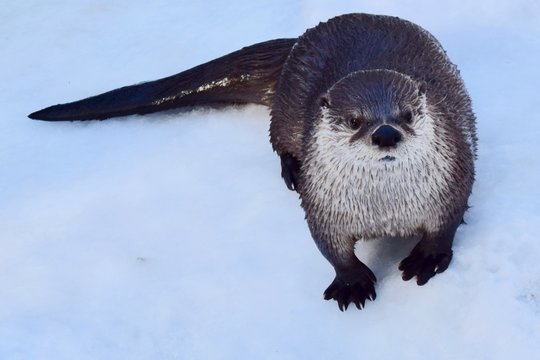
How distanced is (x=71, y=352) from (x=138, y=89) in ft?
3.69

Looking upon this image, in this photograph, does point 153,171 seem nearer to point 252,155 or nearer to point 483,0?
point 252,155

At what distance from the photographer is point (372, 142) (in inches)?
81.1

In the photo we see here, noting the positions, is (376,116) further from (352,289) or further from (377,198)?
(352,289)

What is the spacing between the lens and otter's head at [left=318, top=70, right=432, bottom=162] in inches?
81.9

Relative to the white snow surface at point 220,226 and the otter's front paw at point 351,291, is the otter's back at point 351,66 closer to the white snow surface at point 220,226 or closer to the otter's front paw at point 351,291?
the white snow surface at point 220,226

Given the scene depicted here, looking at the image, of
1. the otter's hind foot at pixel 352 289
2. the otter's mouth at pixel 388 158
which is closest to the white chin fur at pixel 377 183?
the otter's mouth at pixel 388 158

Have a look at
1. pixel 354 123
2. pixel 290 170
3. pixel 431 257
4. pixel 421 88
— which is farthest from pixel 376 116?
pixel 290 170

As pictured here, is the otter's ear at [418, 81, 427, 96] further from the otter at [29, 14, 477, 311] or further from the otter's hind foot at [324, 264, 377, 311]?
the otter's hind foot at [324, 264, 377, 311]

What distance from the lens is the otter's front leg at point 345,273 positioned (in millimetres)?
2312

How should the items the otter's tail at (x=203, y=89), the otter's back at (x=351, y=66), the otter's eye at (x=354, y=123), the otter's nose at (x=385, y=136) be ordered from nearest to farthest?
the otter's nose at (x=385, y=136) < the otter's eye at (x=354, y=123) < the otter's back at (x=351, y=66) < the otter's tail at (x=203, y=89)

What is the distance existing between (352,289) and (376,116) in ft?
1.52

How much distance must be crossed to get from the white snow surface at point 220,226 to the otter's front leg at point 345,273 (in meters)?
0.03

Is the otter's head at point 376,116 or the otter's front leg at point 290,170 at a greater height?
the otter's head at point 376,116

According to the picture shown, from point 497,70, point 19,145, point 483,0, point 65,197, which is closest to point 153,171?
point 65,197
